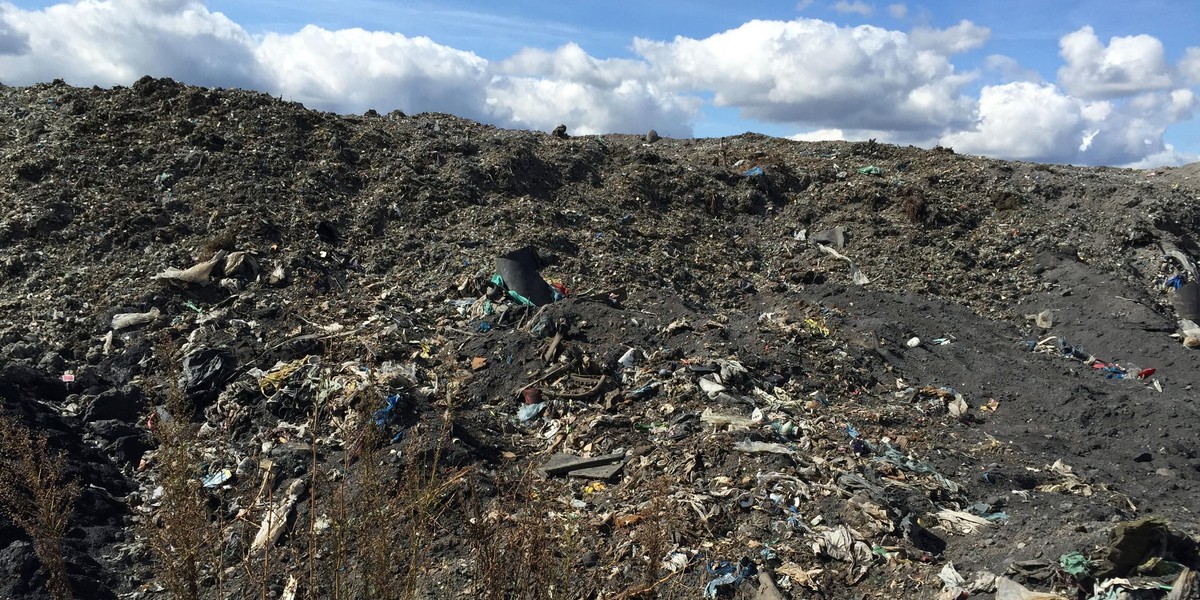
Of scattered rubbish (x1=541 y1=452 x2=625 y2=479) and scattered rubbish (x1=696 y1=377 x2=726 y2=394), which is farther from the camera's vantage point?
scattered rubbish (x1=696 y1=377 x2=726 y2=394)

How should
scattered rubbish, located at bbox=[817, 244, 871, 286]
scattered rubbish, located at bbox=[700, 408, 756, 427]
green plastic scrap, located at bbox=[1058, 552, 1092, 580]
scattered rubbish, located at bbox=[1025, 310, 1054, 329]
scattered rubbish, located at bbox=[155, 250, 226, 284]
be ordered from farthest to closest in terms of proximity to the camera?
scattered rubbish, located at bbox=[817, 244, 871, 286], scattered rubbish, located at bbox=[1025, 310, 1054, 329], scattered rubbish, located at bbox=[155, 250, 226, 284], scattered rubbish, located at bbox=[700, 408, 756, 427], green plastic scrap, located at bbox=[1058, 552, 1092, 580]

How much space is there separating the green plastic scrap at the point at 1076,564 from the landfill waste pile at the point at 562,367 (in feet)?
0.05

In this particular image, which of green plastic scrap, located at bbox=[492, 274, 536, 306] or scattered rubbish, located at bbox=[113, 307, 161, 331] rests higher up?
green plastic scrap, located at bbox=[492, 274, 536, 306]

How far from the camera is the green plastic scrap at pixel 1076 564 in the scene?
313cm

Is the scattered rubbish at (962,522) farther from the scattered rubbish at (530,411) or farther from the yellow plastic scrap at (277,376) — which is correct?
the yellow plastic scrap at (277,376)

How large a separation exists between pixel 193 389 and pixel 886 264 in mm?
7183

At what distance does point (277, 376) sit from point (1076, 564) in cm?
470

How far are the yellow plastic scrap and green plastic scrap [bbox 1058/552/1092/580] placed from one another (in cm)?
455

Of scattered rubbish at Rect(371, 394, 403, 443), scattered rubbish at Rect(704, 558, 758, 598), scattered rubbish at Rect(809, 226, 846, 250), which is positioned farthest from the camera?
scattered rubbish at Rect(809, 226, 846, 250)

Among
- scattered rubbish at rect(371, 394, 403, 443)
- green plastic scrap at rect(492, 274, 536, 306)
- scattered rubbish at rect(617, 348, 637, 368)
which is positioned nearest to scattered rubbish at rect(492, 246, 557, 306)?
green plastic scrap at rect(492, 274, 536, 306)

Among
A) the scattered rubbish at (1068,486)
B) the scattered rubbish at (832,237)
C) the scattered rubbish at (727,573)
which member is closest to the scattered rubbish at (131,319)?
the scattered rubbish at (727,573)

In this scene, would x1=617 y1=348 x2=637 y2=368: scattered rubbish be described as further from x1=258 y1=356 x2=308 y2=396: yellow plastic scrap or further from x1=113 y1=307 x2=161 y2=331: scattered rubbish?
x1=113 y1=307 x2=161 y2=331: scattered rubbish

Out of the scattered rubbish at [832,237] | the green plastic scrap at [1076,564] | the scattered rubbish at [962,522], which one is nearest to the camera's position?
the green plastic scrap at [1076,564]

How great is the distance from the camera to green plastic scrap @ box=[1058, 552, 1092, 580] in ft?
10.3
